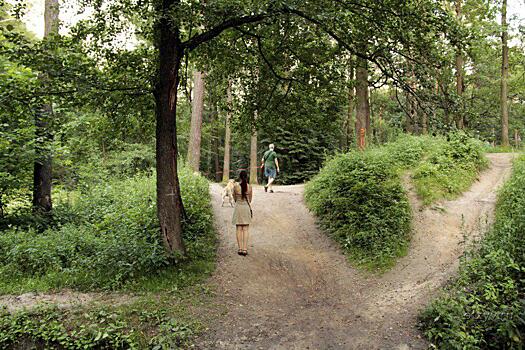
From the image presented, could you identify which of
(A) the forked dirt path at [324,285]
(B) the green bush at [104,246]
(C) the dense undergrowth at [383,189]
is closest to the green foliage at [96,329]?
(A) the forked dirt path at [324,285]

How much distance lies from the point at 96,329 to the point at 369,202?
6840 millimetres

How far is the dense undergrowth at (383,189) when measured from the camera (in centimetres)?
858

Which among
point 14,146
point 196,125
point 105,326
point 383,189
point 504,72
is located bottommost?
point 105,326

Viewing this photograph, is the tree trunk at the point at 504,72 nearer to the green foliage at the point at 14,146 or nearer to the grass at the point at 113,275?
the grass at the point at 113,275

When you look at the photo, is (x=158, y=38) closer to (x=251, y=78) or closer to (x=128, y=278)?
(x=251, y=78)

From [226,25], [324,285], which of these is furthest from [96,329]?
[226,25]

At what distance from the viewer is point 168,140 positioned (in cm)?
764

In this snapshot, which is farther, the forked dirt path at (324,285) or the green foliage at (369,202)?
the green foliage at (369,202)

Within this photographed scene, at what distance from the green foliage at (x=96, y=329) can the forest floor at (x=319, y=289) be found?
1.19 ft

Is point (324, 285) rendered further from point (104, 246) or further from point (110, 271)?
point (104, 246)

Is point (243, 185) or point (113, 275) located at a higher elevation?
point (243, 185)

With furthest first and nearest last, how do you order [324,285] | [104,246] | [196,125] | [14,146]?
[196,125] < [14,146] < [104,246] < [324,285]

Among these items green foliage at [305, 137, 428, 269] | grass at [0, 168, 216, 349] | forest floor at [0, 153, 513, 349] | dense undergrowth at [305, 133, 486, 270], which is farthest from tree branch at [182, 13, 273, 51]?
green foliage at [305, 137, 428, 269]

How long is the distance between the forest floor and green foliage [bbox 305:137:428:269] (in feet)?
1.09
